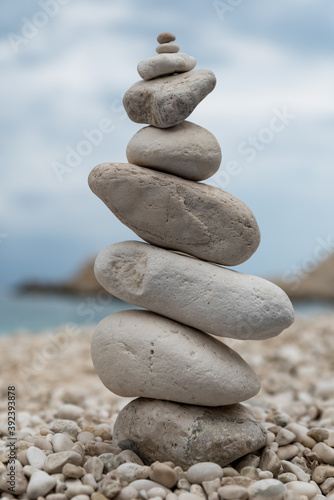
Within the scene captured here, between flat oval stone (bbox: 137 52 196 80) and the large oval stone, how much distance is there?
1.43 m

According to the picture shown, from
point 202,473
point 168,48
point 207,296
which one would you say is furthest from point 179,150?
point 202,473

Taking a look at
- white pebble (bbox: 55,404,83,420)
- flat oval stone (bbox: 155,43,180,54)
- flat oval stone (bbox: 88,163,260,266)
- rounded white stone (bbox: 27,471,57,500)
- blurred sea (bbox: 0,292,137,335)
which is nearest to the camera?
rounded white stone (bbox: 27,471,57,500)

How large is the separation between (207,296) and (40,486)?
1.77 meters

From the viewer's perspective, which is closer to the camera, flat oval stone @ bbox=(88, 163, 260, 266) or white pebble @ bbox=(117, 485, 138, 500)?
white pebble @ bbox=(117, 485, 138, 500)

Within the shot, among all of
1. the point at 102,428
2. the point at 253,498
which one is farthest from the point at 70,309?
the point at 253,498

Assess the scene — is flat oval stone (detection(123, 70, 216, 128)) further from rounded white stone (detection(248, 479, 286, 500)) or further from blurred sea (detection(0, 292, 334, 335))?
blurred sea (detection(0, 292, 334, 335))

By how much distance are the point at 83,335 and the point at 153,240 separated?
9.49 meters

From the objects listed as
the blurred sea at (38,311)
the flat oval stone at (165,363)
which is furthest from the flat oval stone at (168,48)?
the blurred sea at (38,311)

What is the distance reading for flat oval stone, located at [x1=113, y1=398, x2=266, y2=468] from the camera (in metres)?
4.00

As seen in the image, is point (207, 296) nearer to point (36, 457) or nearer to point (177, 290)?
point (177, 290)

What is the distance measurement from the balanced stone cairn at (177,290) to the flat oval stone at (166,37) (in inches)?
8.0

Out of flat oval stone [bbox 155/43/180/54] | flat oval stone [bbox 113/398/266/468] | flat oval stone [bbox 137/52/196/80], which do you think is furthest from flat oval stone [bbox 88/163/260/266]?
flat oval stone [bbox 113/398/266/468]

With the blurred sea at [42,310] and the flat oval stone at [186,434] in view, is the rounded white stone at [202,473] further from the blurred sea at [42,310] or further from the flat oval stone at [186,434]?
the blurred sea at [42,310]

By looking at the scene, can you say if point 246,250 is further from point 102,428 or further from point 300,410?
point 300,410
